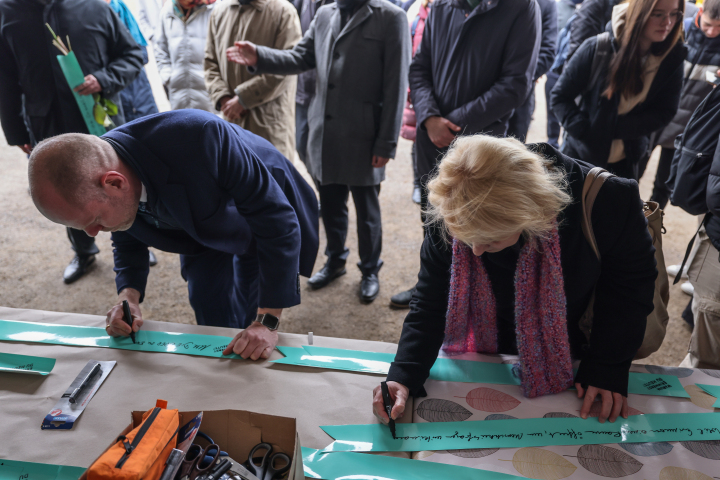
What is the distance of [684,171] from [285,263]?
1.28 meters

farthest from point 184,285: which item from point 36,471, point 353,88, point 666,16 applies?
point 666,16

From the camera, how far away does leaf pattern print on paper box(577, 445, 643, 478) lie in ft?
2.69

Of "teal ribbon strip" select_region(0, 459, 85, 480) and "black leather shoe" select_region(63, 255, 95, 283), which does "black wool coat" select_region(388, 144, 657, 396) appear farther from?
"black leather shoe" select_region(63, 255, 95, 283)

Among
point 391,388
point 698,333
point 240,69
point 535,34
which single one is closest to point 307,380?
point 391,388

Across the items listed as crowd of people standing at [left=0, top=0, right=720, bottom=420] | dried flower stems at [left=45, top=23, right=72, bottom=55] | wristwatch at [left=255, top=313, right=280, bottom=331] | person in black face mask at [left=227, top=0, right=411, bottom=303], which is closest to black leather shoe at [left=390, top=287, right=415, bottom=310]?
crowd of people standing at [left=0, top=0, right=720, bottom=420]

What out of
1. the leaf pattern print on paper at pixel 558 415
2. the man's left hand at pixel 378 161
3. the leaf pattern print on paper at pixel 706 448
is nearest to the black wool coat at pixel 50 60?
the man's left hand at pixel 378 161

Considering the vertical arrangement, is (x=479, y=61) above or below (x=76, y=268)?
above

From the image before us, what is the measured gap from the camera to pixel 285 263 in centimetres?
124

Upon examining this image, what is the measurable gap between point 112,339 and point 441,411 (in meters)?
0.81

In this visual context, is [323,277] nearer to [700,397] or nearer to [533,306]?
[533,306]

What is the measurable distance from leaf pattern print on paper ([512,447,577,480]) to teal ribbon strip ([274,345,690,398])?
0.19 m

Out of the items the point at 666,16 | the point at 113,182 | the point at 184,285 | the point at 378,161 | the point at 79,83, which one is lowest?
the point at 184,285

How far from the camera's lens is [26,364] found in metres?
1.07

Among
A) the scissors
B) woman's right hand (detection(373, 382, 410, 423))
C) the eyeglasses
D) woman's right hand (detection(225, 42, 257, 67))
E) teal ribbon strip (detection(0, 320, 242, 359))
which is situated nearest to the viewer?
the scissors
